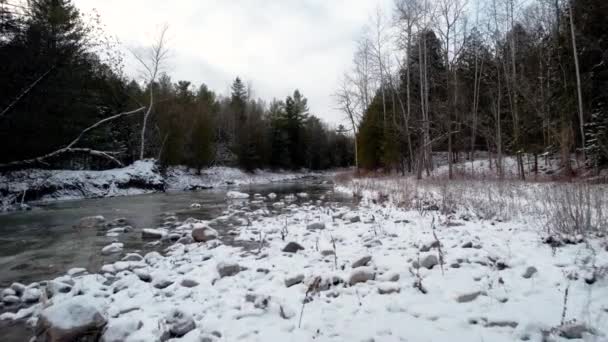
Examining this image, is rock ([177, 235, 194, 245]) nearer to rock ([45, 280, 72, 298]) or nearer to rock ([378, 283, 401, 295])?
rock ([45, 280, 72, 298])

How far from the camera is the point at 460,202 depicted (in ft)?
23.3

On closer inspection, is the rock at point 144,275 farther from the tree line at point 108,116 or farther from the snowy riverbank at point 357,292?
the tree line at point 108,116

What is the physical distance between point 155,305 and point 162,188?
19632 millimetres

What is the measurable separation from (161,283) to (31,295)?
4.77 ft

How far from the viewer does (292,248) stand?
4641 millimetres

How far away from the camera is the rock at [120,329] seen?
244cm

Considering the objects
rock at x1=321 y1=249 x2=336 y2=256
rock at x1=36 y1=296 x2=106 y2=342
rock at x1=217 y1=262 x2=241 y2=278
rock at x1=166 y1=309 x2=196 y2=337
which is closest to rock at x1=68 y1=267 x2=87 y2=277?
rock at x1=36 y1=296 x2=106 y2=342

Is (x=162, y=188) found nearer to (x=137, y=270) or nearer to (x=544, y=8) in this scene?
(x=137, y=270)

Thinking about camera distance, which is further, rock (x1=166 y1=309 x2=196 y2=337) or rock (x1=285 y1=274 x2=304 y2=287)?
rock (x1=285 y1=274 x2=304 y2=287)

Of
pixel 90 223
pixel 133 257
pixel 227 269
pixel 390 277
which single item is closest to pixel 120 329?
pixel 227 269

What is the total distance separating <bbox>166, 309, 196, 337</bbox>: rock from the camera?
2445mm

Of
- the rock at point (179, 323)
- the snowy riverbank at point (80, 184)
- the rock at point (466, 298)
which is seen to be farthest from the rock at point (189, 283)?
the snowy riverbank at point (80, 184)

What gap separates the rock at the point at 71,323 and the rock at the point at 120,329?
8cm

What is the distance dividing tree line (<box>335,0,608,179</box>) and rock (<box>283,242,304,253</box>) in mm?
8863
